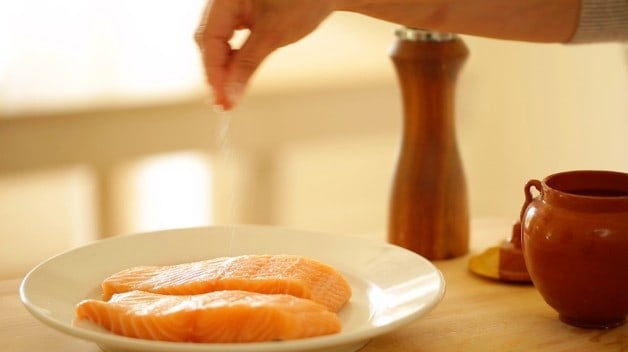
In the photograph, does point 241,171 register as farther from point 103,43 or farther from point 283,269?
point 283,269

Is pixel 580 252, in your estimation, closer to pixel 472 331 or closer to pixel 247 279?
pixel 472 331

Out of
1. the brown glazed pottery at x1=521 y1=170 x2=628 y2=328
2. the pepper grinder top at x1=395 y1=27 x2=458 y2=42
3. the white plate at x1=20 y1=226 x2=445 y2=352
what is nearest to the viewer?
the white plate at x1=20 y1=226 x2=445 y2=352

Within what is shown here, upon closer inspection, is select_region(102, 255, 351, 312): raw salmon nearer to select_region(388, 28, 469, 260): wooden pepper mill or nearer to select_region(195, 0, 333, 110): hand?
select_region(195, 0, 333, 110): hand

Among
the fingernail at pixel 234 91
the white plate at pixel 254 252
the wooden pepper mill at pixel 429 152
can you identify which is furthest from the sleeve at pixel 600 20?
the fingernail at pixel 234 91

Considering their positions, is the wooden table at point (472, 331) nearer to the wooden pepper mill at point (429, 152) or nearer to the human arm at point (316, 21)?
the wooden pepper mill at point (429, 152)

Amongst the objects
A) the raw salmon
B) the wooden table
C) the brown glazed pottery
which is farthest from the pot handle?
the raw salmon

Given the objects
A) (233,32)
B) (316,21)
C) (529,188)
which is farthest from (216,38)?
(529,188)

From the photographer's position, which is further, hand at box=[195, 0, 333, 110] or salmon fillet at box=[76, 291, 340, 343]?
hand at box=[195, 0, 333, 110]
